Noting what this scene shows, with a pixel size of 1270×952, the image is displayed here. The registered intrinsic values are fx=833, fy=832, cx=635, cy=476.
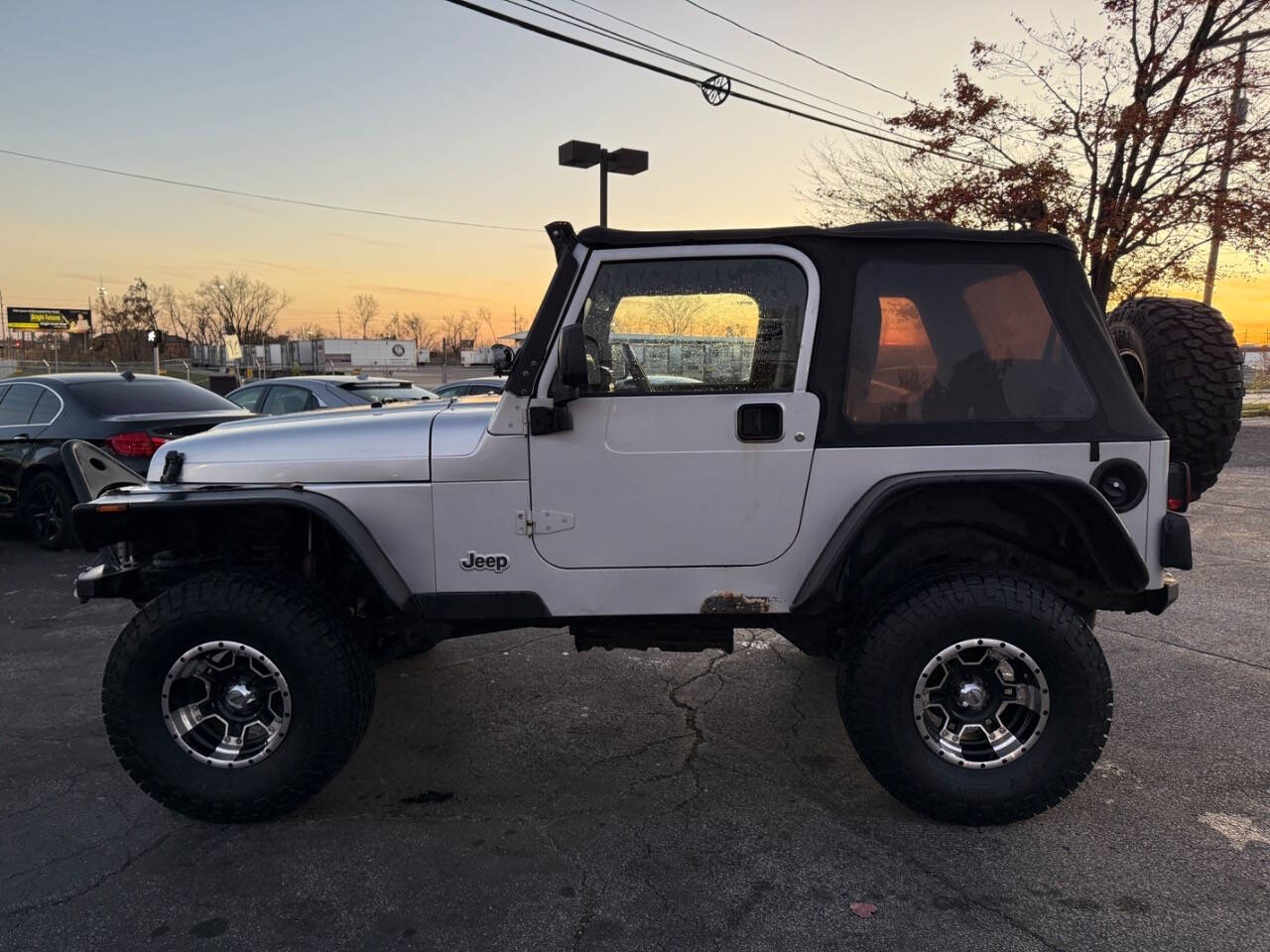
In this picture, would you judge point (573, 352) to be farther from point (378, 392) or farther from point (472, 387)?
point (472, 387)

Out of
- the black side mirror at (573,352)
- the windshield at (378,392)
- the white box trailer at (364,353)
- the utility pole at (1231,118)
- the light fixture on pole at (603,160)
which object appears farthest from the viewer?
the white box trailer at (364,353)

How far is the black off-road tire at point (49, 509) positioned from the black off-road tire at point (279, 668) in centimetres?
541

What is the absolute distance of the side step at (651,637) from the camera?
3246 millimetres

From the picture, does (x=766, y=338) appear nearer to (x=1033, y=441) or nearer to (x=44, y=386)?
(x=1033, y=441)

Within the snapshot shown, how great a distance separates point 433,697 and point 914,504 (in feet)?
8.52

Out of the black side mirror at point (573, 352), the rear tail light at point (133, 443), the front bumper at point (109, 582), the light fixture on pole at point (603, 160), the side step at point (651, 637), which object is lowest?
the side step at point (651, 637)

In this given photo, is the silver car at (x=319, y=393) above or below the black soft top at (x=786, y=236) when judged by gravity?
below

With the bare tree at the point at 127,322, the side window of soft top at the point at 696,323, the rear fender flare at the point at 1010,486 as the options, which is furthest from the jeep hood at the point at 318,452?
the bare tree at the point at 127,322

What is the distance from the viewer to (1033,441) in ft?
9.77

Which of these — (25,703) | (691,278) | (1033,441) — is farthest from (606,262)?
(25,703)

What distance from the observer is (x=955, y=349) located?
119 inches

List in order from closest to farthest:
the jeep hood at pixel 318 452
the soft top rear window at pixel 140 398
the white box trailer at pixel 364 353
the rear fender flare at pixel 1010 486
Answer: the rear fender flare at pixel 1010 486 < the jeep hood at pixel 318 452 < the soft top rear window at pixel 140 398 < the white box trailer at pixel 364 353

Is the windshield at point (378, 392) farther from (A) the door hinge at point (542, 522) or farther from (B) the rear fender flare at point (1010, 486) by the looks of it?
(B) the rear fender flare at point (1010, 486)

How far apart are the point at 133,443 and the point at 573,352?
5.80m
